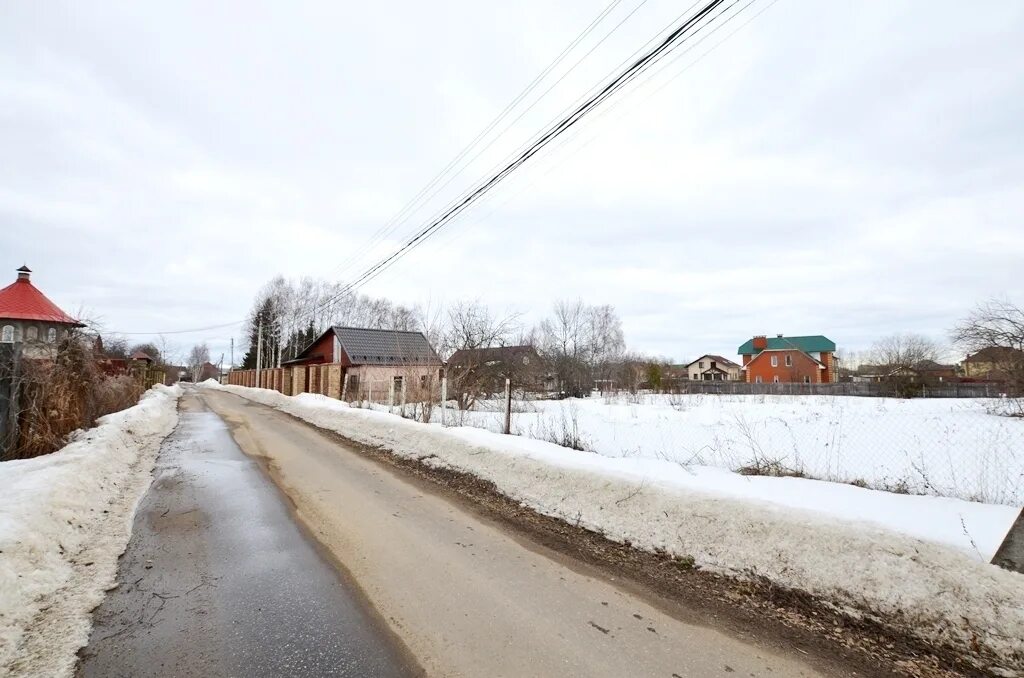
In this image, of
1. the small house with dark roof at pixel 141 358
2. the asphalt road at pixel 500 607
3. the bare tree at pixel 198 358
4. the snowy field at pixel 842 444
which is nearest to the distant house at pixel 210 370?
the bare tree at pixel 198 358

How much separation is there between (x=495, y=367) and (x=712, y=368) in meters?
74.4

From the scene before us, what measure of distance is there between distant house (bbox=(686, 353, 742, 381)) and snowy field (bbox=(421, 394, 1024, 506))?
67.6 metres

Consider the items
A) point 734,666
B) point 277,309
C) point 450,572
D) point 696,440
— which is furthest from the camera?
point 277,309

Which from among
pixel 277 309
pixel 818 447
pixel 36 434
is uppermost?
pixel 277 309

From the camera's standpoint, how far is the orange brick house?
63.2 metres

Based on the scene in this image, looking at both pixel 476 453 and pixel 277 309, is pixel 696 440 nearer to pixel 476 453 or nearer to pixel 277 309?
pixel 476 453

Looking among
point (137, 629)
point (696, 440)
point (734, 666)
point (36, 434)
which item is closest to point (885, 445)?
point (696, 440)

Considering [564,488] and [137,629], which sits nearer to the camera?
[137,629]

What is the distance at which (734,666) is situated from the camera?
288 cm

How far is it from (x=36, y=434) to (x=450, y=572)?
25.3ft

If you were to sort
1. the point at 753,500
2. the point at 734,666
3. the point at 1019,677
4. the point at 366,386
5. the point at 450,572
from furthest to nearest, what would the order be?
the point at 366,386 < the point at 753,500 < the point at 450,572 < the point at 734,666 < the point at 1019,677

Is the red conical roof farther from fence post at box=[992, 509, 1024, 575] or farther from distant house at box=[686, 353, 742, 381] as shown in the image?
distant house at box=[686, 353, 742, 381]

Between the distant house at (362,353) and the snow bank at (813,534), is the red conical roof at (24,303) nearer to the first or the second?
the distant house at (362,353)

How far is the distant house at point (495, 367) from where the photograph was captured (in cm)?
2009
